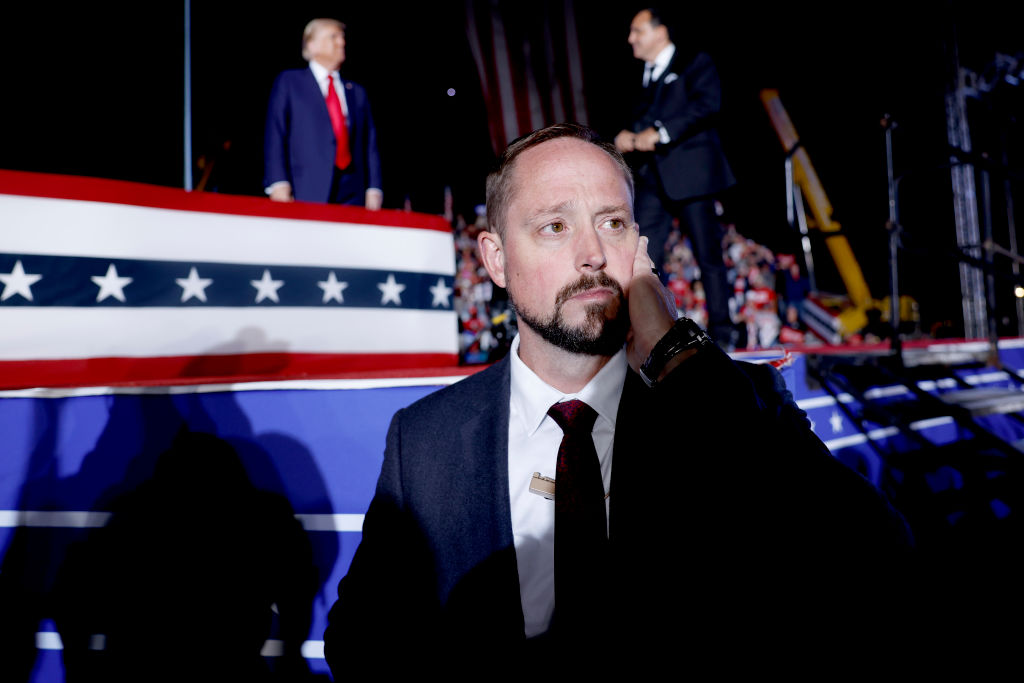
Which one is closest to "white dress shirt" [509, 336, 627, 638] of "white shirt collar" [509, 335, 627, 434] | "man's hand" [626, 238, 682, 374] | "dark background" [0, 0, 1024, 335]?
"white shirt collar" [509, 335, 627, 434]

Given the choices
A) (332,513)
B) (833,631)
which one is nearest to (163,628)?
(332,513)

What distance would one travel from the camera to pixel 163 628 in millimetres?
1787

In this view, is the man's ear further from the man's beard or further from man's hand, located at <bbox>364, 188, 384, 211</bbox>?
man's hand, located at <bbox>364, 188, 384, 211</bbox>

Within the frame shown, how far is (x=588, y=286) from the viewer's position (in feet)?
4.11

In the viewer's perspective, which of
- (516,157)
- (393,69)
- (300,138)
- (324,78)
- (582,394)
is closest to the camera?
(582,394)

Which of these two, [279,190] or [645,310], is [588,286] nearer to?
[645,310]

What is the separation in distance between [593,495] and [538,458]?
20 centimetres

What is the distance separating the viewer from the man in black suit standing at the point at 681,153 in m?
3.20

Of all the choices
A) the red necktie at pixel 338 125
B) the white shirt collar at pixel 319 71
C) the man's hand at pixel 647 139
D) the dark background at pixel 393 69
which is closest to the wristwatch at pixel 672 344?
the man's hand at pixel 647 139

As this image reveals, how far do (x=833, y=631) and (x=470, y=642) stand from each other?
2.46 ft

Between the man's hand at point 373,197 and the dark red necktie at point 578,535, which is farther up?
the man's hand at point 373,197

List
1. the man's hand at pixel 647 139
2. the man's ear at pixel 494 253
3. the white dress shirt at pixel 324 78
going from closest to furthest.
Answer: the man's ear at pixel 494 253, the man's hand at pixel 647 139, the white dress shirt at pixel 324 78

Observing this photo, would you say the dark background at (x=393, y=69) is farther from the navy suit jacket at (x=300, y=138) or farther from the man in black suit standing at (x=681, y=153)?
the navy suit jacket at (x=300, y=138)

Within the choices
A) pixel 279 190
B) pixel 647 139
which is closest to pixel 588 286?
pixel 647 139
